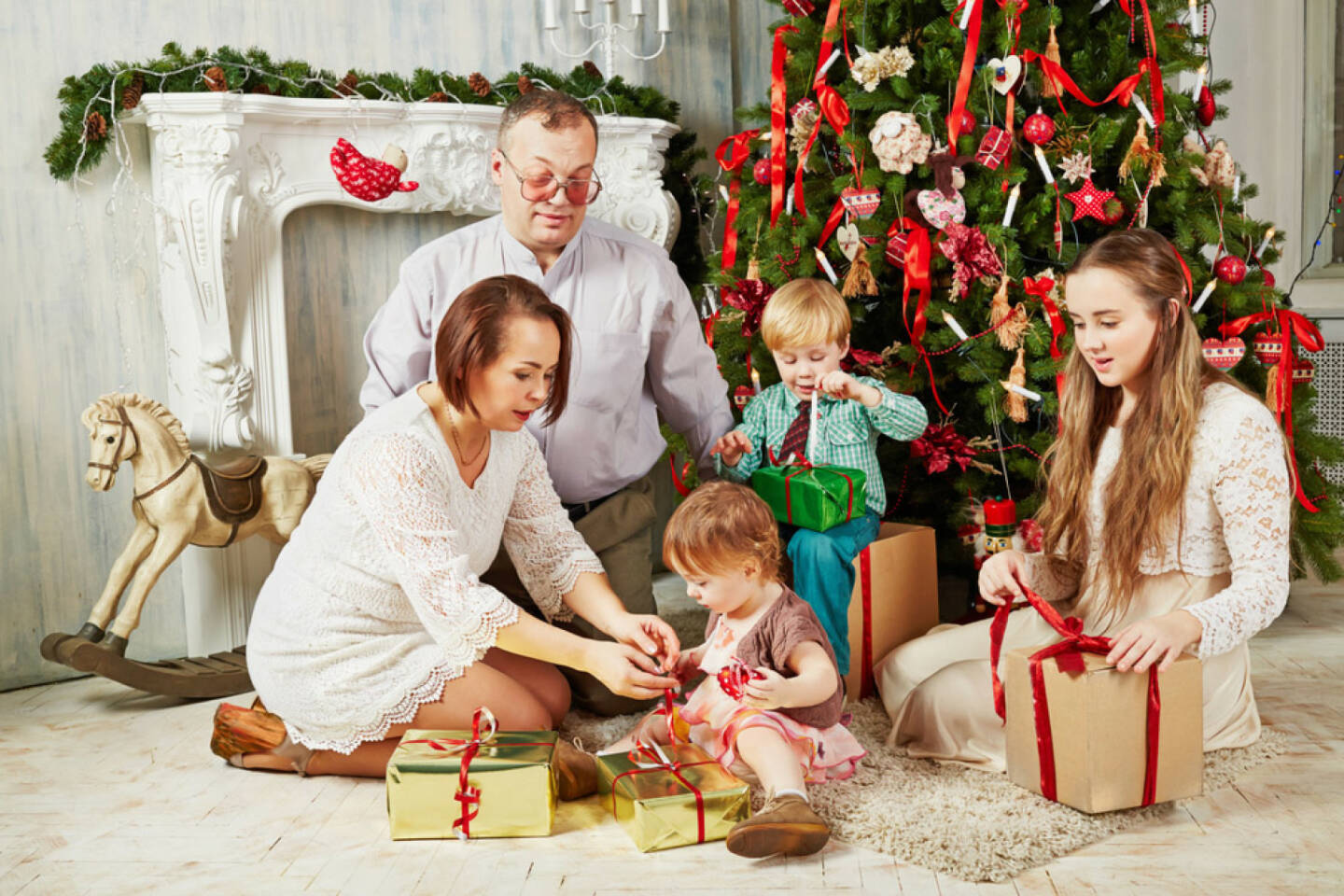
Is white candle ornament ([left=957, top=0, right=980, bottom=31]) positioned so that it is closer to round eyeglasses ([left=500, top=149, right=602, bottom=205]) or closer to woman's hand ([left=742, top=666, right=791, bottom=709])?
round eyeglasses ([left=500, top=149, right=602, bottom=205])

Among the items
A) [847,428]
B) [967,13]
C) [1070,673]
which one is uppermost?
[967,13]

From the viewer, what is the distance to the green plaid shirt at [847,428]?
9.55ft

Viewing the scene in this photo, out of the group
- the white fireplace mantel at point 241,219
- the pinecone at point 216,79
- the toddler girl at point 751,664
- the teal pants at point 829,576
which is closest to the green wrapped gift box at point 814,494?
the teal pants at point 829,576

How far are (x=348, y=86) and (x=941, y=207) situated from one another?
61.6 inches

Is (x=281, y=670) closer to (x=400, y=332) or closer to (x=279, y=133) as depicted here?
(x=400, y=332)

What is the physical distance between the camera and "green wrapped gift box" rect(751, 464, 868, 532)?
274cm

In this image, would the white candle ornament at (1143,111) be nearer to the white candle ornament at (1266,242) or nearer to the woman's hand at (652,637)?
the white candle ornament at (1266,242)

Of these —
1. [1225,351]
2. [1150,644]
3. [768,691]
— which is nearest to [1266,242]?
[1225,351]

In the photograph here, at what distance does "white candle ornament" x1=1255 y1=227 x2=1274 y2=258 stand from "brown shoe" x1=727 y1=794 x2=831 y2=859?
2.15 metres

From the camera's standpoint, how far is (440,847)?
211cm

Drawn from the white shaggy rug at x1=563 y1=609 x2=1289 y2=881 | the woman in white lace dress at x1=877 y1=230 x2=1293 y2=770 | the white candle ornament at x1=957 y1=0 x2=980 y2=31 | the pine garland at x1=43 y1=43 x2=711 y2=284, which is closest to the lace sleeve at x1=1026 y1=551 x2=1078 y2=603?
the woman in white lace dress at x1=877 y1=230 x2=1293 y2=770

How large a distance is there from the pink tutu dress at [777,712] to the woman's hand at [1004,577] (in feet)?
1.04

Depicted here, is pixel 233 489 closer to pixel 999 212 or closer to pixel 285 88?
pixel 285 88

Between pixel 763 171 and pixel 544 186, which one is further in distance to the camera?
pixel 763 171
